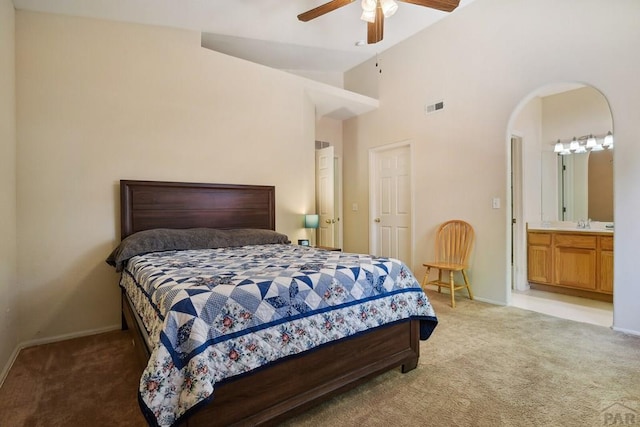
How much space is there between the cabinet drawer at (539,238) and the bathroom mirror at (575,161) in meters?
0.47

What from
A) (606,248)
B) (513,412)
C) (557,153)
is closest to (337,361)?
(513,412)

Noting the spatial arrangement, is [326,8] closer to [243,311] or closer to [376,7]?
[376,7]

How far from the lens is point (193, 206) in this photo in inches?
133

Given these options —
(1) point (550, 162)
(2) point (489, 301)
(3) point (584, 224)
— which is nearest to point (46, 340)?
(2) point (489, 301)

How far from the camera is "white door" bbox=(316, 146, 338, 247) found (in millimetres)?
4684

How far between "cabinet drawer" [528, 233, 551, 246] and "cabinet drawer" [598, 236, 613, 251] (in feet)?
1.73

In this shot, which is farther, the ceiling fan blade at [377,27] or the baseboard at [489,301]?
the baseboard at [489,301]

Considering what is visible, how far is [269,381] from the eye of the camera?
1473 millimetres

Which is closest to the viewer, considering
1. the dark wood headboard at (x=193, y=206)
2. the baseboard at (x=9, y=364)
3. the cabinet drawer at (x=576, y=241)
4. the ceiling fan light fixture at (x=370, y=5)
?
the baseboard at (x=9, y=364)

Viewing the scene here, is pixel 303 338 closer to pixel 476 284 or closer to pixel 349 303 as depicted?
pixel 349 303

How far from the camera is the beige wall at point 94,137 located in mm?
2703

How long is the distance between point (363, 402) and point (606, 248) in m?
3.47

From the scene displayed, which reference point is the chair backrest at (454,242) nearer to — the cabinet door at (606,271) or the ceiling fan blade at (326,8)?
the cabinet door at (606,271)

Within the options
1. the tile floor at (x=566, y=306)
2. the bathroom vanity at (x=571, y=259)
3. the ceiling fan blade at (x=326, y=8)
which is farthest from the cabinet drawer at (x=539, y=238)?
Answer: the ceiling fan blade at (x=326, y=8)
